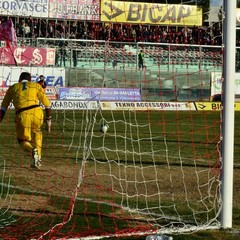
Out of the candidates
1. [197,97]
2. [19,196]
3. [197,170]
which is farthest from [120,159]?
[197,97]

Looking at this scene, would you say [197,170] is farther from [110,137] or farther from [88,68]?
[88,68]

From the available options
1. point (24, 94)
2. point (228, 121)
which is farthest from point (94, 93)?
point (228, 121)

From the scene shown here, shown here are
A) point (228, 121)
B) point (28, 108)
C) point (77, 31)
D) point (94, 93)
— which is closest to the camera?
point (228, 121)

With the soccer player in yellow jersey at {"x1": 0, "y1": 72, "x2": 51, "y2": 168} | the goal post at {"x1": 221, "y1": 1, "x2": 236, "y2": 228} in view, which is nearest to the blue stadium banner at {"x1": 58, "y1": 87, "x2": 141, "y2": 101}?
the soccer player in yellow jersey at {"x1": 0, "y1": 72, "x2": 51, "y2": 168}

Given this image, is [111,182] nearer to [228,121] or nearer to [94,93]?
[228,121]

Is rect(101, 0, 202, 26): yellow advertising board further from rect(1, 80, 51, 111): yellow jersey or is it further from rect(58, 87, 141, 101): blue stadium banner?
rect(1, 80, 51, 111): yellow jersey

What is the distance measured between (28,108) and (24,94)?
32cm

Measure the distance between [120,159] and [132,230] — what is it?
6.79 meters

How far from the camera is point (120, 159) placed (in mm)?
14688

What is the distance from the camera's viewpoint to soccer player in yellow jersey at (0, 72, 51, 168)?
12070 mm

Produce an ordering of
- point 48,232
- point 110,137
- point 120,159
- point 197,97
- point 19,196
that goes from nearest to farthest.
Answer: point 48,232, point 19,196, point 120,159, point 110,137, point 197,97

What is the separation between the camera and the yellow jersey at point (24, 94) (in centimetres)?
1201

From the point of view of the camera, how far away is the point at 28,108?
12.3m

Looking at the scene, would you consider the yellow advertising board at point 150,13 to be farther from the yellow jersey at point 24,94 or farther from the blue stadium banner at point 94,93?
the yellow jersey at point 24,94
